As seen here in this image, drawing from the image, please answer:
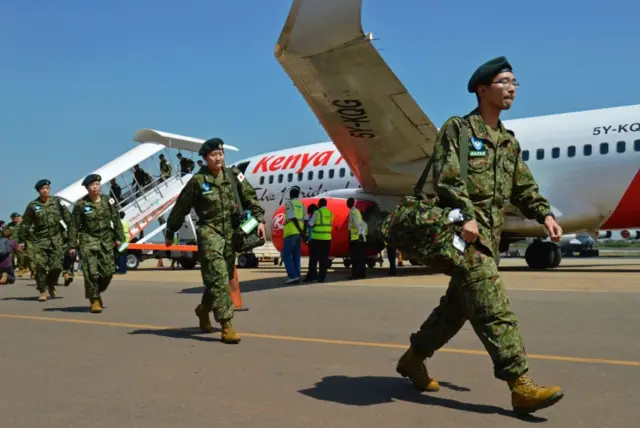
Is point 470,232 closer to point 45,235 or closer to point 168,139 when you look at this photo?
point 45,235

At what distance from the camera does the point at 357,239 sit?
45.5 ft

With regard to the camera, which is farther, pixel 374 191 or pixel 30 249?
pixel 374 191

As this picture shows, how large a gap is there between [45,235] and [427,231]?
876 centimetres

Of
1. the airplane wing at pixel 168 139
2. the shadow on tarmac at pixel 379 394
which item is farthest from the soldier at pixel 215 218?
the airplane wing at pixel 168 139

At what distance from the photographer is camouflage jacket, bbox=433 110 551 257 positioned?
153 inches

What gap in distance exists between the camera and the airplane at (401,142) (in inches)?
463

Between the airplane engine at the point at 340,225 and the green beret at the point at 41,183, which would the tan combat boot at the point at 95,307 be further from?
the airplane engine at the point at 340,225

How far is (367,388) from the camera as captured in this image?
434 cm

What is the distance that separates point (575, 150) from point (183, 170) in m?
15.6

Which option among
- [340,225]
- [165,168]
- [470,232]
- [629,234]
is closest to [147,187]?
[165,168]

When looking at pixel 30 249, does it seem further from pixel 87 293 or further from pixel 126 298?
pixel 87 293

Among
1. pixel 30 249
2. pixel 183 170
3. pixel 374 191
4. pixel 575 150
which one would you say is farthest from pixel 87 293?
pixel 183 170

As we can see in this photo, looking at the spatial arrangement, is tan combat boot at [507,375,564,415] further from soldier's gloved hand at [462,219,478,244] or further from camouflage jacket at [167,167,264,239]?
camouflage jacket at [167,167,264,239]

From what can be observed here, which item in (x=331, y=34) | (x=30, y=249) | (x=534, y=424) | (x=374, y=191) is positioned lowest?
(x=534, y=424)
